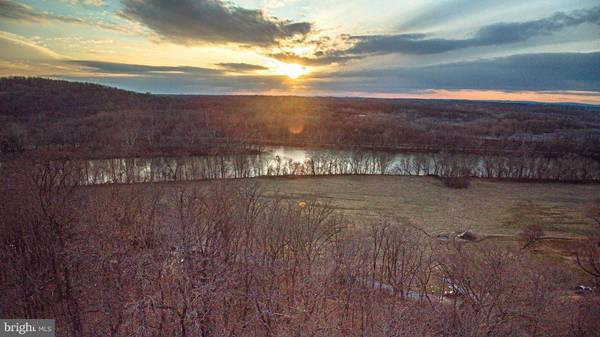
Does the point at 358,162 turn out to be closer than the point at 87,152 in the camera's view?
No

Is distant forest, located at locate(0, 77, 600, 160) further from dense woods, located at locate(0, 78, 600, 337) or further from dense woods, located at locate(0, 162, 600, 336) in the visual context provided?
dense woods, located at locate(0, 162, 600, 336)

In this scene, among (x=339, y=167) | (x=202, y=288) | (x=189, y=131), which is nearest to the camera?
(x=202, y=288)

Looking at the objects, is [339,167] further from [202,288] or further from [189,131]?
[202,288]

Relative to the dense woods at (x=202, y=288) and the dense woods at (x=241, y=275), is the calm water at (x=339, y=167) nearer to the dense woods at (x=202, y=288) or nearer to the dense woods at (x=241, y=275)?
the dense woods at (x=241, y=275)

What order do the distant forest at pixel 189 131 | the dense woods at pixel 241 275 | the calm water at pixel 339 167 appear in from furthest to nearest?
the distant forest at pixel 189 131 < the calm water at pixel 339 167 < the dense woods at pixel 241 275

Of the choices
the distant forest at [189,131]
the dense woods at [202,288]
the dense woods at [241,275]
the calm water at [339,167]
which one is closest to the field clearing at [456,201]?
the dense woods at [241,275]

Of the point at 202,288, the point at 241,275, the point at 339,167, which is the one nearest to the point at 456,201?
the point at 339,167

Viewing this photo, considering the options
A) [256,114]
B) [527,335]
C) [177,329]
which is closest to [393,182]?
[527,335]

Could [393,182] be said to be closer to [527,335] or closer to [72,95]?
[527,335]
